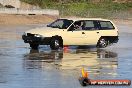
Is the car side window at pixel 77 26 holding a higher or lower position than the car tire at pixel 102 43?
higher

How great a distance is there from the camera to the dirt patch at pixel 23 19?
61147 millimetres

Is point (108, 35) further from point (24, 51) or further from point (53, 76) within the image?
point (53, 76)

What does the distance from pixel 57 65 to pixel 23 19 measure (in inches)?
1768

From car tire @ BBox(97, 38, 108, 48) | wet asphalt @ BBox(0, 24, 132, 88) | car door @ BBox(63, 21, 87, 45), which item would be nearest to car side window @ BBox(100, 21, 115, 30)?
car tire @ BBox(97, 38, 108, 48)

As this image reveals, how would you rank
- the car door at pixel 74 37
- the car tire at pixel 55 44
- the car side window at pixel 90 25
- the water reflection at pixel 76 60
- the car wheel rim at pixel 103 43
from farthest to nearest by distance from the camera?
the car wheel rim at pixel 103 43
the car side window at pixel 90 25
the car door at pixel 74 37
the car tire at pixel 55 44
the water reflection at pixel 76 60

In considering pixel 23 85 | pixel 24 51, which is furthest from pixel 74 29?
pixel 23 85

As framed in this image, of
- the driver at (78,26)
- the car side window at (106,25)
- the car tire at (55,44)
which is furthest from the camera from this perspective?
the car side window at (106,25)

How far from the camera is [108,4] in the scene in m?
119

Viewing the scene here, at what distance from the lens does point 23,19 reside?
6500 cm

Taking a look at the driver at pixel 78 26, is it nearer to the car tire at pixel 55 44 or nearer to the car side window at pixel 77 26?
the car side window at pixel 77 26

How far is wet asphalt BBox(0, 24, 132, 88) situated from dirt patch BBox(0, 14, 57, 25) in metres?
32.0

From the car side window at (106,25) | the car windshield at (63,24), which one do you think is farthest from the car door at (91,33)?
the car windshield at (63,24)

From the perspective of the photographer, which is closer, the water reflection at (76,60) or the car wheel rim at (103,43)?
the water reflection at (76,60)

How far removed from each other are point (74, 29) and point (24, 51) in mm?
3151
